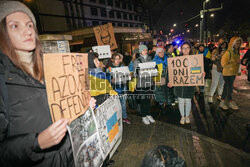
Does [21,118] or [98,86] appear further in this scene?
[98,86]

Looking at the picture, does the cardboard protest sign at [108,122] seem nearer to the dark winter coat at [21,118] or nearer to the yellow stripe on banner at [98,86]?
the yellow stripe on banner at [98,86]

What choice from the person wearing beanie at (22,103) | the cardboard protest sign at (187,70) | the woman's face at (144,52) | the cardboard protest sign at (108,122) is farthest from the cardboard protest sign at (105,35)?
the person wearing beanie at (22,103)

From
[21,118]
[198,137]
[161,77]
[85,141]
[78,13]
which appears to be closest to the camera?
[21,118]

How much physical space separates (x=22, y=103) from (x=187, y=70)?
135 inches

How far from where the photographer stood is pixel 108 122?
227cm

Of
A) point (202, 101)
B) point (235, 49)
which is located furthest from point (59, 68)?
point (202, 101)

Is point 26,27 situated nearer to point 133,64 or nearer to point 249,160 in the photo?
point 133,64

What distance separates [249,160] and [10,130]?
11.8 feet

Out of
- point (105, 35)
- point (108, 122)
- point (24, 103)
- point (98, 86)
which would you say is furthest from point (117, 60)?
point (24, 103)

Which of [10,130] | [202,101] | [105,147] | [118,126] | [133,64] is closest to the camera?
[10,130]

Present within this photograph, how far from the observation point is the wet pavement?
2.60m

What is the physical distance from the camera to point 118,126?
267 centimetres

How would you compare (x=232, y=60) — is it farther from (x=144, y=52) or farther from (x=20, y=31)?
(x=20, y=31)

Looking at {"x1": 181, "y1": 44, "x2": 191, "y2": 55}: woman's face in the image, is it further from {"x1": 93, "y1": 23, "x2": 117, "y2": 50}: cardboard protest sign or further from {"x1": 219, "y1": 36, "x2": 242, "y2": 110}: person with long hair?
{"x1": 93, "y1": 23, "x2": 117, "y2": 50}: cardboard protest sign
